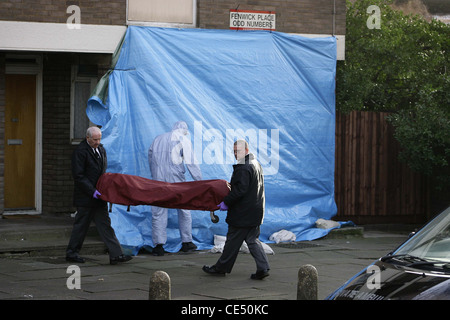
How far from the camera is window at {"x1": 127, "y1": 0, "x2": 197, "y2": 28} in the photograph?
13.9 metres

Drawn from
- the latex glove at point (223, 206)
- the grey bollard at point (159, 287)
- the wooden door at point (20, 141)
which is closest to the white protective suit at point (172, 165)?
the latex glove at point (223, 206)

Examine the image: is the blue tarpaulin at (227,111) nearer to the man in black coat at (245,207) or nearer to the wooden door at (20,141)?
the wooden door at (20,141)

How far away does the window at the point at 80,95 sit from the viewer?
14672 mm

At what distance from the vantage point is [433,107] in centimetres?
1520

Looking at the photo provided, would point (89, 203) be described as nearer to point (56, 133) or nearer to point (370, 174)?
point (56, 133)

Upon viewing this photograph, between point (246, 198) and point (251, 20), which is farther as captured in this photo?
point (251, 20)

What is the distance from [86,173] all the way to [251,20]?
17.0 feet

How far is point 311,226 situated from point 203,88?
3.40 m

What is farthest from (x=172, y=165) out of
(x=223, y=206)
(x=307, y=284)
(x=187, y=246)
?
(x=307, y=284)

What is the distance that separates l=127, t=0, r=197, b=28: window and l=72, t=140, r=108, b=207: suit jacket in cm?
362

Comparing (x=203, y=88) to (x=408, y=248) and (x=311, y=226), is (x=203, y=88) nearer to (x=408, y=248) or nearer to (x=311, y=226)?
(x=311, y=226)

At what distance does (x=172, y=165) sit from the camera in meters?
12.5

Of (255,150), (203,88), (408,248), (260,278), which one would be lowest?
(260,278)
